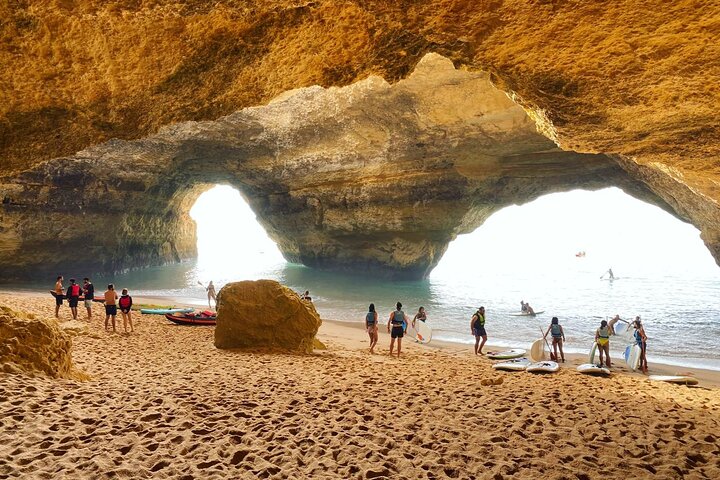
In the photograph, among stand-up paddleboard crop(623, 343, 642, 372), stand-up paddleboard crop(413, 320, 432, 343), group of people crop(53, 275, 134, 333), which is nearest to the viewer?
stand-up paddleboard crop(623, 343, 642, 372)

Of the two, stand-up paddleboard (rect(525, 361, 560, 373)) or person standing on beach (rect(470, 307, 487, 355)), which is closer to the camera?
stand-up paddleboard (rect(525, 361, 560, 373))

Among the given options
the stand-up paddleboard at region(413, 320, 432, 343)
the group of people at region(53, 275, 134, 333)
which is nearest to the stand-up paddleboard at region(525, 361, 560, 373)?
the stand-up paddleboard at region(413, 320, 432, 343)

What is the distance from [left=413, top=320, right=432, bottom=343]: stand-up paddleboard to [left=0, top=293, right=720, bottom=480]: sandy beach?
555 centimetres

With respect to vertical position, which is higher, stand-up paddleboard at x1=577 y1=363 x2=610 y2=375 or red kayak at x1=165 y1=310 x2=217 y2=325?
red kayak at x1=165 y1=310 x2=217 y2=325

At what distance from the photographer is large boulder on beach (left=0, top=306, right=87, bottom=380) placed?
484 centimetres

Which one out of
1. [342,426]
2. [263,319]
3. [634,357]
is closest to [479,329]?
[634,357]

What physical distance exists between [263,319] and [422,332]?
17.0ft

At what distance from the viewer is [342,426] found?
393cm

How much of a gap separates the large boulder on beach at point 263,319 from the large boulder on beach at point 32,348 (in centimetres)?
339

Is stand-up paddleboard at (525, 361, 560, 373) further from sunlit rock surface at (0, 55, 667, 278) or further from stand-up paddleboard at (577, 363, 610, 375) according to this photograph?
sunlit rock surface at (0, 55, 667, 278)

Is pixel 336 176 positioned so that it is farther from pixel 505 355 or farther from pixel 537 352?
pixel 537 352

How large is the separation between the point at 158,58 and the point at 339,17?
1.52 metres

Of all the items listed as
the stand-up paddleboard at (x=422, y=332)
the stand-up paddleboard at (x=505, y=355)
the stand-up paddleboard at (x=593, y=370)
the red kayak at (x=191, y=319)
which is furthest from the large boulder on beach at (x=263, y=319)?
the stand-up paddleboard at (x=593, y=370)

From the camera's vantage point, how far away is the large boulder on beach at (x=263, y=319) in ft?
28.2
